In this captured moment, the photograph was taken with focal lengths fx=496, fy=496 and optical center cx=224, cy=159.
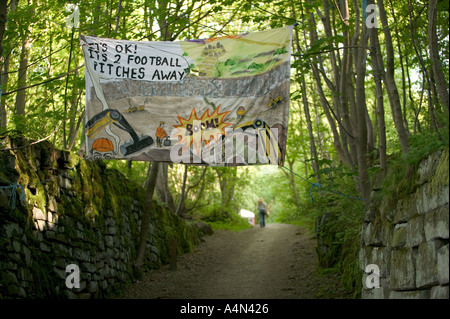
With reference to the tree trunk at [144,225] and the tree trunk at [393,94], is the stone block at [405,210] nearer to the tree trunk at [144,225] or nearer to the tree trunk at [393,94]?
the tree trunk at [393,94]

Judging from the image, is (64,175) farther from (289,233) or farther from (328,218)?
(289,233)

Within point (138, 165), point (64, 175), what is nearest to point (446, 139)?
point (64, 175)

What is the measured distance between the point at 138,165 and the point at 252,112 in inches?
397

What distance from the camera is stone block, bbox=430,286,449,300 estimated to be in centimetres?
411

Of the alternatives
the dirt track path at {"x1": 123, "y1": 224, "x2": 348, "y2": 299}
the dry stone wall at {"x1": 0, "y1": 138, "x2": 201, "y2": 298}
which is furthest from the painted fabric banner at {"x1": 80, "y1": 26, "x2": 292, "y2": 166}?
the dirt track path at {"x1": 123, "y1": 224, "x2": 348, "y2": 299}

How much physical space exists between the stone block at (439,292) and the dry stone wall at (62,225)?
491 centimetres

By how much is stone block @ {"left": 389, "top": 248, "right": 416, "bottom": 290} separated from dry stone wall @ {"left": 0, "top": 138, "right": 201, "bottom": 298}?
182 inches

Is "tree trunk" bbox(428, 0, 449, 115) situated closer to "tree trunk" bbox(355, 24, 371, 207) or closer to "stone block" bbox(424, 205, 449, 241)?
"stone block" bbox(424, 205, 449, 241)

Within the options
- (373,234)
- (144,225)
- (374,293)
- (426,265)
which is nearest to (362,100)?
(373,234)

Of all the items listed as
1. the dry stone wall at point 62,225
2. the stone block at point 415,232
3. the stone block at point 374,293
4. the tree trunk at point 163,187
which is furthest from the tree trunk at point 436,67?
the tree trunk at point 163,187

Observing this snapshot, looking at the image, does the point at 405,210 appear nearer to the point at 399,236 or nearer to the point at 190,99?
the point at 399,236

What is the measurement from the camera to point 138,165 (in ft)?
53.8

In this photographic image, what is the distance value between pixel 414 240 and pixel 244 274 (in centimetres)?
714
